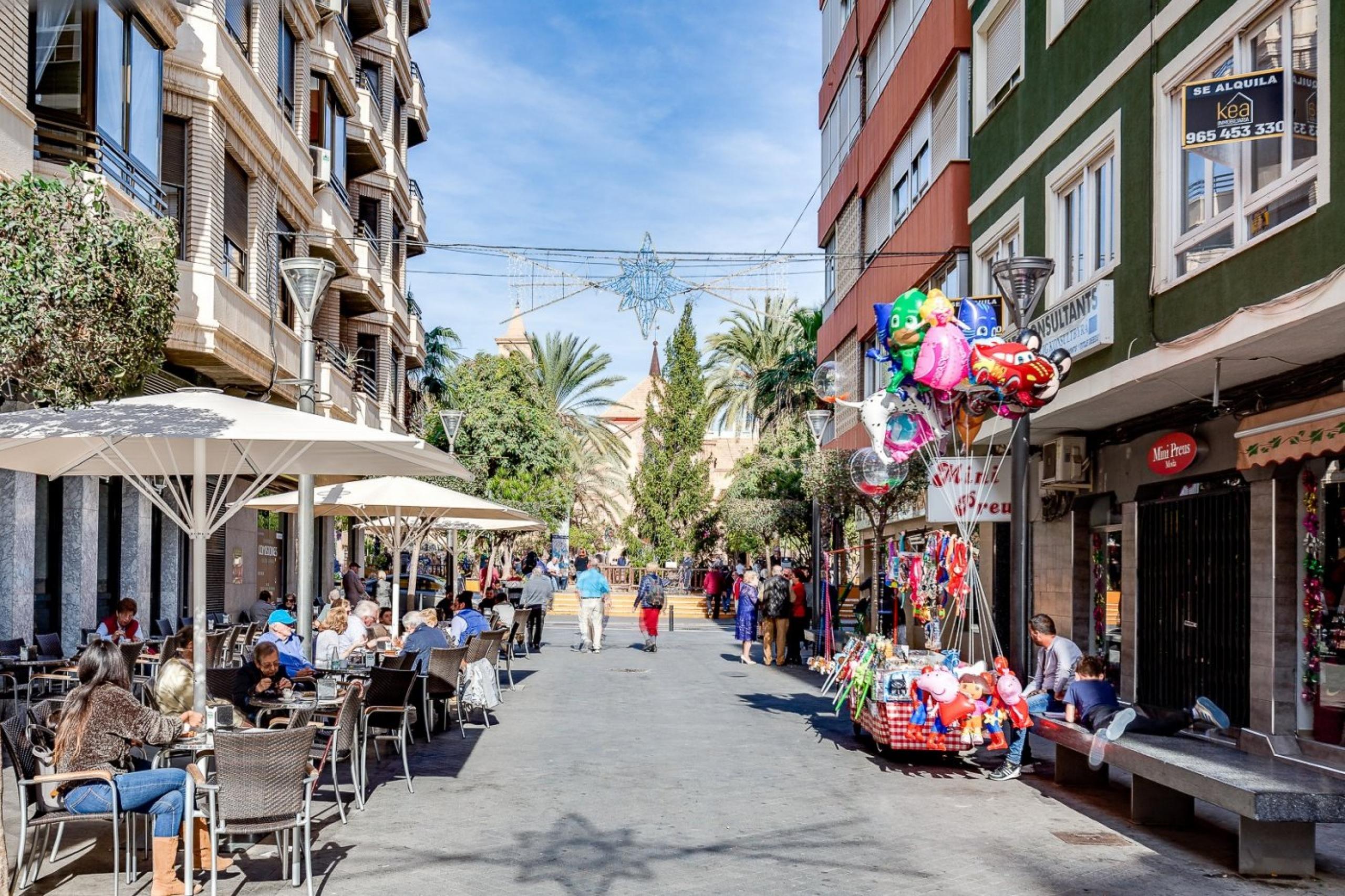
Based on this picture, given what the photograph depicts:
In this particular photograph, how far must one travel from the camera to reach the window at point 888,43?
22.9m

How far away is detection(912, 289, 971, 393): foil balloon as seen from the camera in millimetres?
10961

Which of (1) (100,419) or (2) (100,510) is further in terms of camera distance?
(2) (100,510)

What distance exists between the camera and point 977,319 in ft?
38.7

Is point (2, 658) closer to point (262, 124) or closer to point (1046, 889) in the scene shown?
point (1046, 889)

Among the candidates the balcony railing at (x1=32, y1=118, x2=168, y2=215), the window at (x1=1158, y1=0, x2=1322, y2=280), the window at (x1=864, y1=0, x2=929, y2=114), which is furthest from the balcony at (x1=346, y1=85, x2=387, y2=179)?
the window at (x1=1158, y1=0, x2=1322, y2=280)

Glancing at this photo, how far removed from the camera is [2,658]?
12477mm

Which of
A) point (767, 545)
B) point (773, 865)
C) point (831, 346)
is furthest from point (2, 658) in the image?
point (767, 545)

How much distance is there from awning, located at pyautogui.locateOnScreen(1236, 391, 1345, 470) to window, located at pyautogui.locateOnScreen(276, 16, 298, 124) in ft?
61.0

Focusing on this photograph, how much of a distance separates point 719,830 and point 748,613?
16.0m

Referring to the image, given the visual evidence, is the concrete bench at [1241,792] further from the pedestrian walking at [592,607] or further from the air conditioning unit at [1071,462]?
the pedestrian walking at [592,607]

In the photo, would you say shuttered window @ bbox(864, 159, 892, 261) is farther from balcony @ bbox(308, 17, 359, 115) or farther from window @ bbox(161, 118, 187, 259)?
window @ bbox(161, 118, 187, 259)

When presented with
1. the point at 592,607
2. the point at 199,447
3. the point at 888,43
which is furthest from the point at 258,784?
the point at 888,43

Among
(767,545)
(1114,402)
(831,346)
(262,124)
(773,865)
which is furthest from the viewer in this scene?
(767,545)

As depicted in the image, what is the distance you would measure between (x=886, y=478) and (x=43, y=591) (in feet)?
37.5
